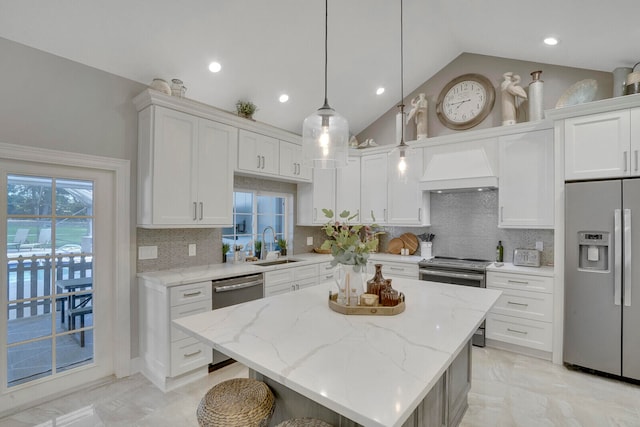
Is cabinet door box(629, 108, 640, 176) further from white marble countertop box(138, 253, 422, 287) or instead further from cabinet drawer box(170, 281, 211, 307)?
cabinet drawer box(170, 281, 211, 307)

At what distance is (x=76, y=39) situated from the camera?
2465 millimetres

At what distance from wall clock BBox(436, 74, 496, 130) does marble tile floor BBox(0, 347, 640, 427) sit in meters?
3.02

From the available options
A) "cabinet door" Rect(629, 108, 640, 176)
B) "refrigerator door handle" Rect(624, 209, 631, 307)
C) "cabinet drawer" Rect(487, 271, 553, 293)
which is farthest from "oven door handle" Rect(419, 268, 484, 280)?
"cabinet door" Rect(629, 108, 640, 176)

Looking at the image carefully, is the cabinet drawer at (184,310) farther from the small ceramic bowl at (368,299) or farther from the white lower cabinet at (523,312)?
the white lower cabinet at (523,312)

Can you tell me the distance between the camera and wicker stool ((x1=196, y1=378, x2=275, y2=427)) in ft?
4.43

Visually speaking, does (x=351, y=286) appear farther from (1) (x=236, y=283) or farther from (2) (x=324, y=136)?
(1) (x=236, y=283)

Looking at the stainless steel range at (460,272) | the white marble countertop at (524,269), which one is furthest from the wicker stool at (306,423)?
the white marble countertop at (524,269)

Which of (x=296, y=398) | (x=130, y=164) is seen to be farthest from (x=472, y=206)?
(x=130, y=164)

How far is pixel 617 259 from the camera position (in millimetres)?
2725

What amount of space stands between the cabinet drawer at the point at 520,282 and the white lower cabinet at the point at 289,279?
208 centimetres

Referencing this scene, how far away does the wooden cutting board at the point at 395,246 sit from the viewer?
475 cm

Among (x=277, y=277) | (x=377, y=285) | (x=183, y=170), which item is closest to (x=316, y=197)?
(x=277, y=277)

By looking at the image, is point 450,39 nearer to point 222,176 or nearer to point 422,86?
point 422,86

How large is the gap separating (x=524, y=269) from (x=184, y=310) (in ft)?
11.5
